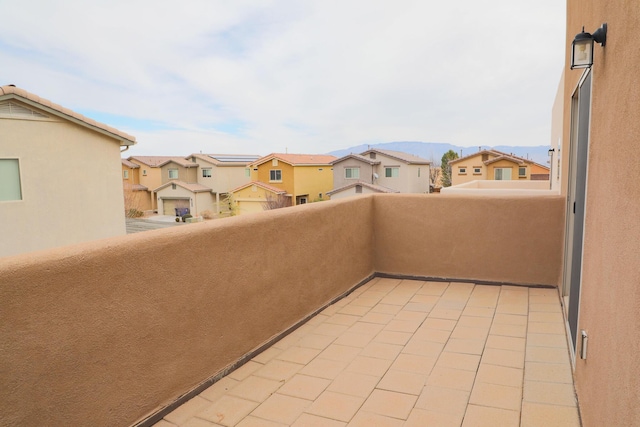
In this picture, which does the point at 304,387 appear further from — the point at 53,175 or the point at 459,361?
the point at 53,175

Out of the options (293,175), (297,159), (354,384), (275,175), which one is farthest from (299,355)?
(297,159)

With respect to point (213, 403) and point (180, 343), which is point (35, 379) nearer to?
point (180, 343)

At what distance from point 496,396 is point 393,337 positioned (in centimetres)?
128

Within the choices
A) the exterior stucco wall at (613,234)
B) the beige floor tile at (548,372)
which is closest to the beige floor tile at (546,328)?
the beige floor tile at (548,372)

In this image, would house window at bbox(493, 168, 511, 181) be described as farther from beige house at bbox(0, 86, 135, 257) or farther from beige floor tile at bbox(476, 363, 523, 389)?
beige floor tile at bbox(476, 363, 523, 389)

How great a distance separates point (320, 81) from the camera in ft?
126

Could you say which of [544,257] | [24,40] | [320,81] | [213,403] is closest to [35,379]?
[213,403]

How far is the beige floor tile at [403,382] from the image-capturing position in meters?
3.26

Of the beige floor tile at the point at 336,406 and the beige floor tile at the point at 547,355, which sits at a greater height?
the beige floor tile at the point at 547,355

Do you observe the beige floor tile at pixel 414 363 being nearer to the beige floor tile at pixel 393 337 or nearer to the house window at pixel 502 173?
the beige floor tile at pixel 393 337

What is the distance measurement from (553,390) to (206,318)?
2661 mm

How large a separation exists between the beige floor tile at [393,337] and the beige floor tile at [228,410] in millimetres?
1559

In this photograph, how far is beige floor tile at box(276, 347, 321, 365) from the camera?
3822 millimetres

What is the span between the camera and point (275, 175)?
3653 cm
